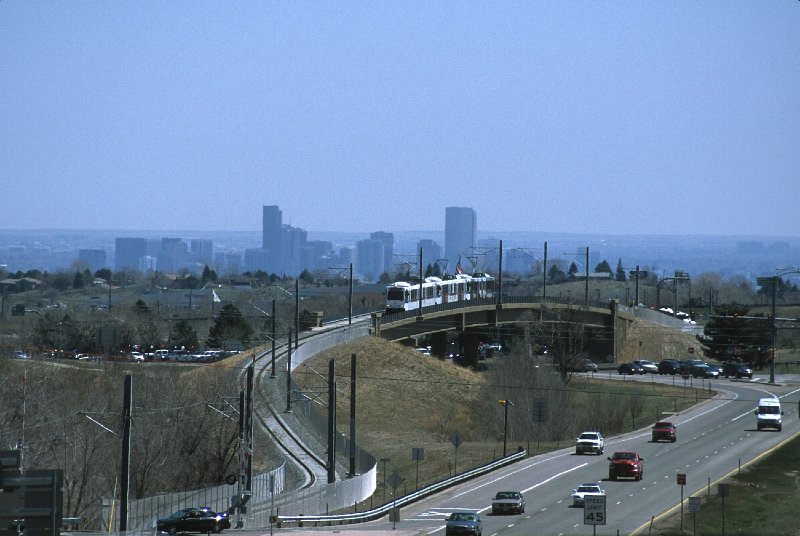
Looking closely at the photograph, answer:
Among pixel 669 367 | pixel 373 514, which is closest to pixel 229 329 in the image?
pixel 669 367

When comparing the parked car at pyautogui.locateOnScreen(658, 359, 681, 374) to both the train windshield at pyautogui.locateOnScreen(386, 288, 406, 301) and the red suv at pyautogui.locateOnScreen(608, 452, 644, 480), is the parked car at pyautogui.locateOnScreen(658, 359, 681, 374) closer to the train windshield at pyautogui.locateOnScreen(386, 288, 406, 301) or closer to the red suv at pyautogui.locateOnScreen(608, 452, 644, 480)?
the train windshield at pyautogui.locateOnScreen(386, 288, 406, 301)

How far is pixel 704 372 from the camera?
327 ft

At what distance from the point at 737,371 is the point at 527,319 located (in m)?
30.1

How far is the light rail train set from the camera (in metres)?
108

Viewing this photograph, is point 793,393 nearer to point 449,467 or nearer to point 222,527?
point 449,467

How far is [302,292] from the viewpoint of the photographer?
19038 centimetres

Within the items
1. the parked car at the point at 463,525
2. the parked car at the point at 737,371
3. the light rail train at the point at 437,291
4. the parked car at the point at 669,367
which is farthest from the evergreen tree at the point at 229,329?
the parked car at the point at 463,525

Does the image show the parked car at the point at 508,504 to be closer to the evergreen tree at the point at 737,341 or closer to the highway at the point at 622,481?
the highway at the point at 622,481

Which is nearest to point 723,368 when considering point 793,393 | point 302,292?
point 793,393

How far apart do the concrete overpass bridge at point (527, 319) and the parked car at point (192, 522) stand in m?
72.1

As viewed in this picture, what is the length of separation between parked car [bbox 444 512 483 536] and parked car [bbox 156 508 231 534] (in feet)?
24.9

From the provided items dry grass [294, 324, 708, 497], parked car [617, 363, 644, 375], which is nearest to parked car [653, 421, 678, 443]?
dry grass [294, 324, 708, 497]

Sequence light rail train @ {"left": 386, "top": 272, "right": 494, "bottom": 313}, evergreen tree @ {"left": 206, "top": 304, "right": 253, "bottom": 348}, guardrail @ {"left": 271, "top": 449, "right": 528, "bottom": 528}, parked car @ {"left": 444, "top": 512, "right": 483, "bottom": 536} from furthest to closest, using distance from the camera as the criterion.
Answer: evergreen tree @ {"left": 206, "top": 304, "right": 253, "bottom": 348} → light rail train @ {"left": 386, "top": 272, "right": 494, "bottom": 313} → guardrail @ {"left": 271, "top": 449, "right": 528, "bottom": 528} → parked car @ {"left": 444, "top": 512, "right": 483, "bottom": 536}

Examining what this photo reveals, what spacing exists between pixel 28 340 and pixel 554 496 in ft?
236
